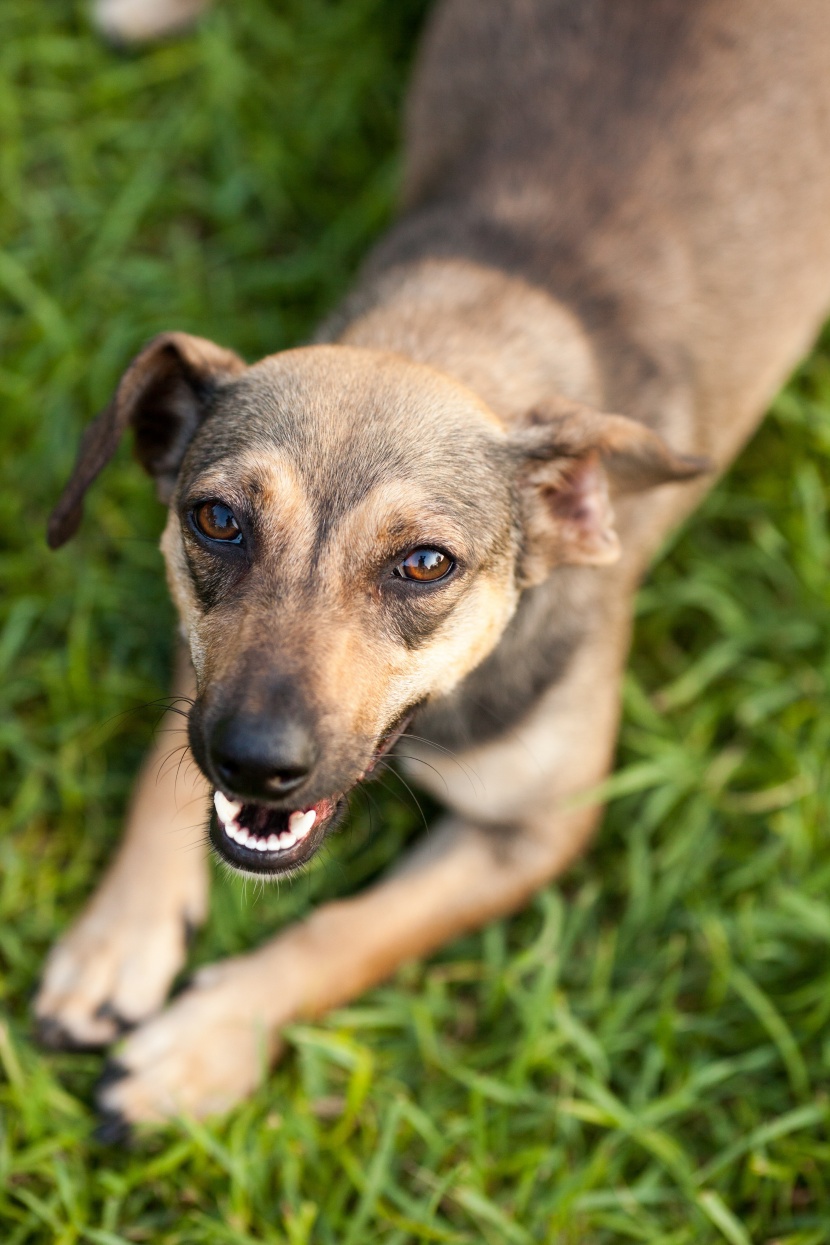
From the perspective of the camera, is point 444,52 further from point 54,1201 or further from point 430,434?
point 54,1201

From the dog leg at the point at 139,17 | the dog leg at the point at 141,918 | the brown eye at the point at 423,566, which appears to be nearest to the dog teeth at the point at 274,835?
the brown eye at the point at 423,566

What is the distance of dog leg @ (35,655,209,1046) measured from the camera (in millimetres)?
4410

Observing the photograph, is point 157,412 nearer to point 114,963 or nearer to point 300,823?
point 300,823

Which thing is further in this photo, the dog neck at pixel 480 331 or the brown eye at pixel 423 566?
the dog neck at pixel 480 331

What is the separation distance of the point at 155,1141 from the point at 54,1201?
383mm

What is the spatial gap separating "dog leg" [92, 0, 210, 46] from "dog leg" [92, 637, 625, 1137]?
448cm

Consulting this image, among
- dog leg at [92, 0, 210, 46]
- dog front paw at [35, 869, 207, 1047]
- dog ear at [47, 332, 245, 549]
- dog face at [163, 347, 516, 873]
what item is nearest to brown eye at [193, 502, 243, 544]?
dog face at [163, 347, 516, 873]

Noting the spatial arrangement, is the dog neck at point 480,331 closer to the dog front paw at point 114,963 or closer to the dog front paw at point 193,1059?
the dog front paw at point 114,963

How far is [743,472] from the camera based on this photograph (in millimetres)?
6082

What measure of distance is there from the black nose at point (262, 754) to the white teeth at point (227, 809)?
1.39 feet

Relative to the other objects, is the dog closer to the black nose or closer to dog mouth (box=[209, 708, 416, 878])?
dog mouth (box=[209, 708, 416, 878])

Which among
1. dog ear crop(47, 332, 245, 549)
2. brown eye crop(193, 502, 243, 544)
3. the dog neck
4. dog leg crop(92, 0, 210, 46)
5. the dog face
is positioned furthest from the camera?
dog leg crop(92, 0, 210, 46)

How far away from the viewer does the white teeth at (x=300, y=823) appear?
3424 millimetres

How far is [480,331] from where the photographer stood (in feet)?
13.9
